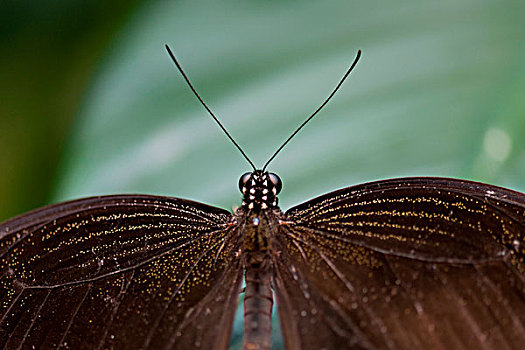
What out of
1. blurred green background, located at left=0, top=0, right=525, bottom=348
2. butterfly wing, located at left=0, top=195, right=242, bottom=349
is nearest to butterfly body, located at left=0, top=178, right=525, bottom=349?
butterfly wing, located at left=0, top=195, right=242, bottom=349

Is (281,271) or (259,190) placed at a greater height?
(259,190)

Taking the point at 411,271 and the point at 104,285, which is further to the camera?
the point at 104,285

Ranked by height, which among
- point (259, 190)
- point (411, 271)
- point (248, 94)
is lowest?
point (411, 271)

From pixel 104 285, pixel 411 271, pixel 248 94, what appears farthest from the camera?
pixel 248 94

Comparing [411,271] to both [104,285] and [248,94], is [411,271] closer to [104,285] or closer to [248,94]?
[104,285]

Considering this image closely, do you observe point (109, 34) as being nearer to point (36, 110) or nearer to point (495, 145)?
point (36, 110)

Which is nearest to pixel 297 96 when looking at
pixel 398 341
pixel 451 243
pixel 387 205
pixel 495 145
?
pixel 495 145

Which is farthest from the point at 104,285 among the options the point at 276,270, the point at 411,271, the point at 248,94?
the point at 248,94
